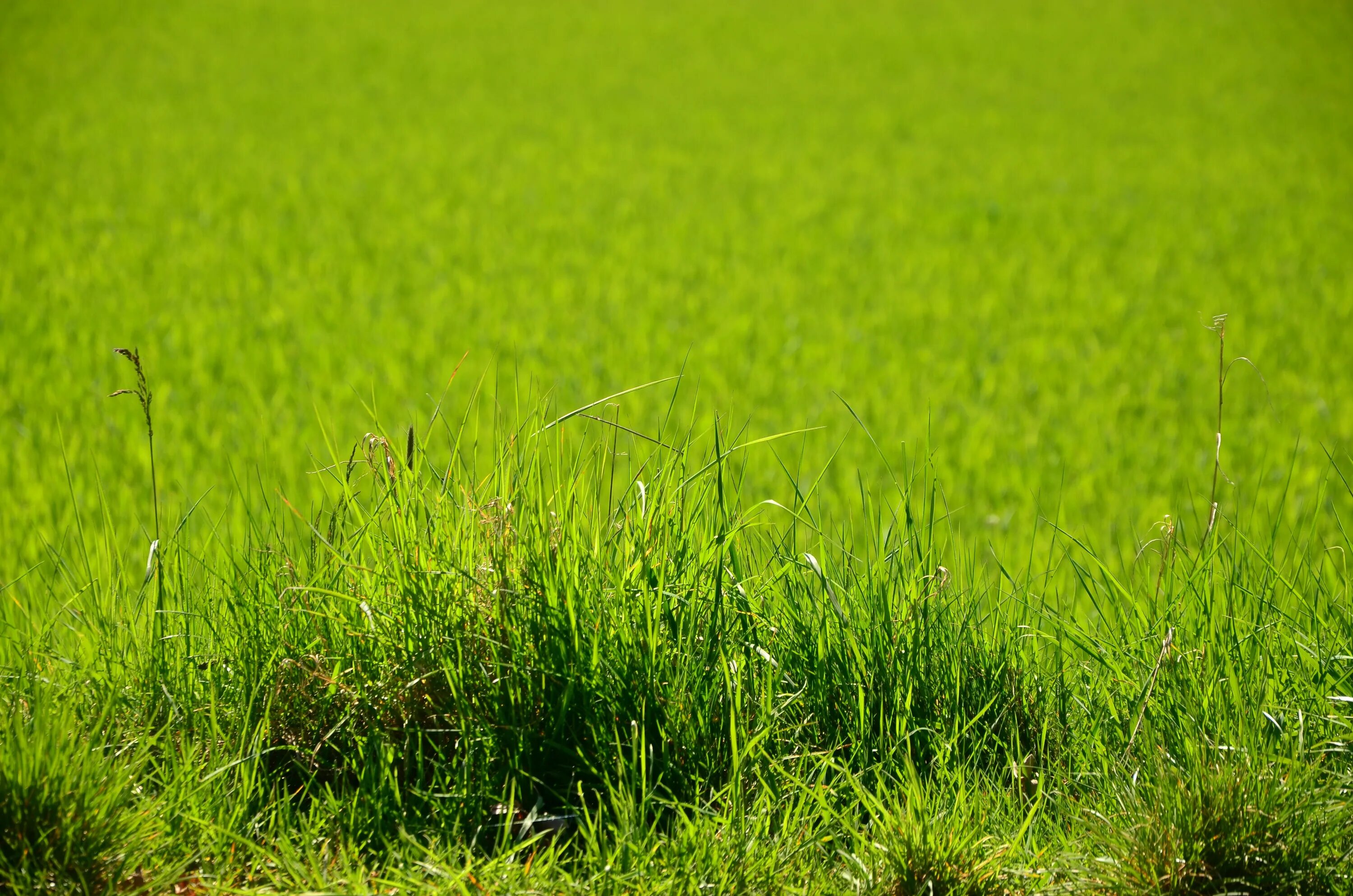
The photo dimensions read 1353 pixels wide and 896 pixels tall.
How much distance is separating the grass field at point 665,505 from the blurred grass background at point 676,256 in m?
0.06

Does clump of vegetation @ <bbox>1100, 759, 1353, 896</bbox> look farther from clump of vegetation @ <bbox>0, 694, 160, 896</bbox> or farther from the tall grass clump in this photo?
clump of vegetation @ <bbox>0, 694, 160, 896</bbox>

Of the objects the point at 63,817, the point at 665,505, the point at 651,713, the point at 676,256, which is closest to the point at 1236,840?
the point at 651,713

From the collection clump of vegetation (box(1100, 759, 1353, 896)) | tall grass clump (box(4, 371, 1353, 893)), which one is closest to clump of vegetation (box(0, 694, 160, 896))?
tall grass clump (box(4, 371, 1353, 893))

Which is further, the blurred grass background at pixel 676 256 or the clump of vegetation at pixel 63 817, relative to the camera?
the blurred grass background at pixel 676 256

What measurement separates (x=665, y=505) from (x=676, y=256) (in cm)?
658

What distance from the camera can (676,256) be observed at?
8039mm

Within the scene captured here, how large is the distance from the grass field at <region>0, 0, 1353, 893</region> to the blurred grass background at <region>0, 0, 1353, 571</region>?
0.06 meters

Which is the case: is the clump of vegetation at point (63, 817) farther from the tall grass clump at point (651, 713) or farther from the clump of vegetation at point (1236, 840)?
the clump of vegetation at point (1236, 840)

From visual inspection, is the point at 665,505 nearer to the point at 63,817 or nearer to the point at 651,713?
the point at 651,713

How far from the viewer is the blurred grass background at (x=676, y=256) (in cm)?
461

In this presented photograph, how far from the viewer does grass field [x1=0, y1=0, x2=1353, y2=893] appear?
1438 mm

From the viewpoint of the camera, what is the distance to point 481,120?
13.6 meters

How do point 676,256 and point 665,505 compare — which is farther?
point 676,256

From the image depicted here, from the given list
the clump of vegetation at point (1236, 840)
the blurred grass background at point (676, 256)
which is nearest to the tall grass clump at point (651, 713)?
the clump of vegetation at point (1236, 840)
